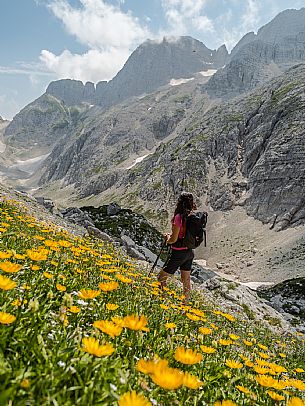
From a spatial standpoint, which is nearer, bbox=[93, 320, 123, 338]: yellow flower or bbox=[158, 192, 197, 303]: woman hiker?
bbox=[93, 320, 123, 338]: yellow flower

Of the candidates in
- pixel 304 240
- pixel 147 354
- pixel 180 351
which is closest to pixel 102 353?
pixel 180 351

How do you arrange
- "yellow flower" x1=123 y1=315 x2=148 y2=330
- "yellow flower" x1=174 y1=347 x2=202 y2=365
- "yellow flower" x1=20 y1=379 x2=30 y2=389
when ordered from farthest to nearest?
"yellow flower" x1=123 y1=315 x2=148 y2=330, "yellow flower" x1=174 y1=347 x2=202 y2=365, "yellow flower" x1=20 y1=379 x2=30 y2=389

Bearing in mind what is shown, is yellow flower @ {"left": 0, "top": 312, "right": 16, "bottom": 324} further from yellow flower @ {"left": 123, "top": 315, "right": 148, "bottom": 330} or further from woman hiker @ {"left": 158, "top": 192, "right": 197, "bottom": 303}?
woman hiker @ {"left": 158, "top": 192, "right": 197, "bottom": 303}

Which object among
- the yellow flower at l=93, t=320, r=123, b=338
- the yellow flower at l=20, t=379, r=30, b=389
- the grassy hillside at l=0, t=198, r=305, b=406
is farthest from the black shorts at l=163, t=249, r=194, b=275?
the yellow flower at l=20, t=379, r=30, b=389

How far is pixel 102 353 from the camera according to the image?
201cm

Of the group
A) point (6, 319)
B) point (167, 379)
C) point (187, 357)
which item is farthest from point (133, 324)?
point (6, 319)

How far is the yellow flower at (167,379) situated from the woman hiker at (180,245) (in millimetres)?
7908

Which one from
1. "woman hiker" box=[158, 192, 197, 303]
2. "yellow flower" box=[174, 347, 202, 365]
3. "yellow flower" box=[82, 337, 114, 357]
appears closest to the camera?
"yellow flower" box=[82, 337, 114, 357]

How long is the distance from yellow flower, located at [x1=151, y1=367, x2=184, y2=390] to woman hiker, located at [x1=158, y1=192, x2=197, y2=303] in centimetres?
791

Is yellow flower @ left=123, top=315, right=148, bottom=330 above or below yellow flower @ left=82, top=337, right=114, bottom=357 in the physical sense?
below

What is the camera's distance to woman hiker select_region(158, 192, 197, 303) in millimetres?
9844

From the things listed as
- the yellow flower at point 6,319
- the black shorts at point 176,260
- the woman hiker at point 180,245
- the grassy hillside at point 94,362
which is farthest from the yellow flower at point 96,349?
the black shorts at point 176,260

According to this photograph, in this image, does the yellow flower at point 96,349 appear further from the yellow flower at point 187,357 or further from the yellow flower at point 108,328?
the yellow flower at point 187,357

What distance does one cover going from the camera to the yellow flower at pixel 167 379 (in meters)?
1.74
